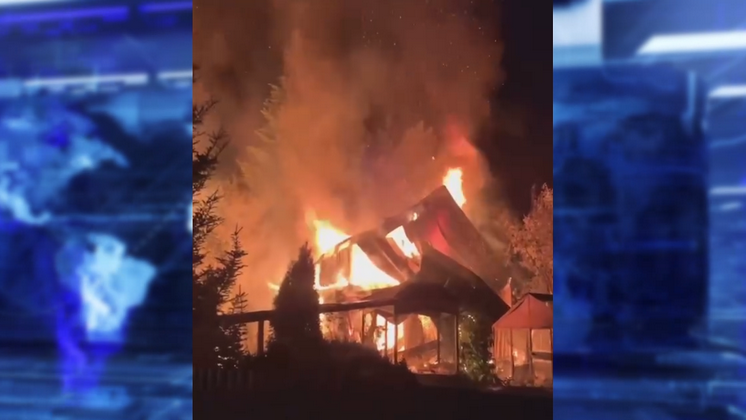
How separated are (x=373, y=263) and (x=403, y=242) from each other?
13 centimetres

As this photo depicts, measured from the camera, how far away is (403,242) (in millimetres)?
2109

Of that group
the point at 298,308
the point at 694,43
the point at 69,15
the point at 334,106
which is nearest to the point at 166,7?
the point at 69,15

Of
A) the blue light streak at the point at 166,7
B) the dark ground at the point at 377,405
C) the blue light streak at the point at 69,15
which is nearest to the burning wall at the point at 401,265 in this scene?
the dark ground at the point at 377,405

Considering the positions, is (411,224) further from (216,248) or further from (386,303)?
(216,248)

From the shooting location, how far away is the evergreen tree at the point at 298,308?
2150 millimetres

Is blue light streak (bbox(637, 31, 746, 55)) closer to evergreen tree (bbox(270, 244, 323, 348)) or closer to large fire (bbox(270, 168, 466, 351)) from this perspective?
large fire (bbox(270, 168, 466, 351))

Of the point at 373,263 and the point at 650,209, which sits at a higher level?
the point at 650,209

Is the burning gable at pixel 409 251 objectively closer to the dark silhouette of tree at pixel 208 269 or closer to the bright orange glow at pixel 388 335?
the bright orange glow at pixel 388 335

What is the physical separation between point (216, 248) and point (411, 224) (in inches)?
29.6

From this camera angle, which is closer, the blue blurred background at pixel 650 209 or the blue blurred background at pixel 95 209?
the blue blurred background at pixel 650 209

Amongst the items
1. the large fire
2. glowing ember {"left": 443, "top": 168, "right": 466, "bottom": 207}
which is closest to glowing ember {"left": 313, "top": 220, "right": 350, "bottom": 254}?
the large fire

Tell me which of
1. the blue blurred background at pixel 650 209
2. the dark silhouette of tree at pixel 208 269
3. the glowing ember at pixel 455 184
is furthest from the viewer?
the dark silhouette of tree at pixel 208 269

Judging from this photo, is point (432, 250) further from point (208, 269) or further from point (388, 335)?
point (208, 269)

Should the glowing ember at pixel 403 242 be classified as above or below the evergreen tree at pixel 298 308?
above
